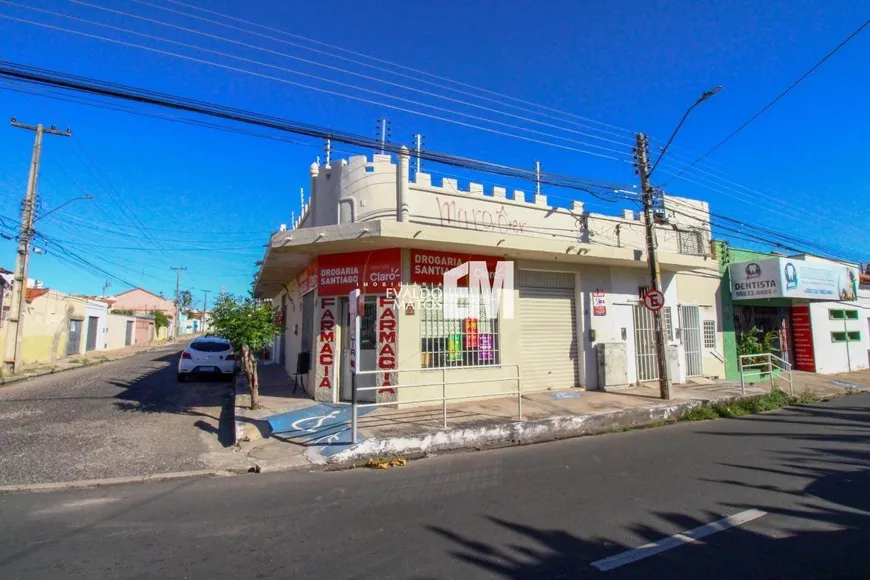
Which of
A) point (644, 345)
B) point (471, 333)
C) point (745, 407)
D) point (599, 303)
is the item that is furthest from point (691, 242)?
point (471, 333)

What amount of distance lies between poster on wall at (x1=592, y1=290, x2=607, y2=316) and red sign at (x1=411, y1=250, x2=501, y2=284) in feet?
13.5

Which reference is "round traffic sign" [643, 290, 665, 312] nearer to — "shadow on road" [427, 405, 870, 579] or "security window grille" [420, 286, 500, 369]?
"security window grille" [420, 286, 500, 369]

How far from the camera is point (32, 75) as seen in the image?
21.6 feet

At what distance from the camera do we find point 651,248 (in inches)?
450

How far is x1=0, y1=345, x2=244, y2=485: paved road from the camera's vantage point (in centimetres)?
655

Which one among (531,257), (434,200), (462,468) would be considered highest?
(434,200)

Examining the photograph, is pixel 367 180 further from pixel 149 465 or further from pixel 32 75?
pixel 149 465

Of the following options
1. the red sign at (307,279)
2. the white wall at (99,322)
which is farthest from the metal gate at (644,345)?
the white wall at (99,322)

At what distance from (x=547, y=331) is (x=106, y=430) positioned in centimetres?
→ 987

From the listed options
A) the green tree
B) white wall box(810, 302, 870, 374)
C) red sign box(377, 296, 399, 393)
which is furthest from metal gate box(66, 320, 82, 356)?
white wall box(810, 302, 870, 374)

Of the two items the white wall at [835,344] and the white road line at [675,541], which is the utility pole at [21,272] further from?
the white wall at [835,344]

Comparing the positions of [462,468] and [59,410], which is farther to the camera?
[59,410]

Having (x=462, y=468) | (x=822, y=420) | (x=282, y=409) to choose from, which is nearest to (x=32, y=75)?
(x=282, y=409)

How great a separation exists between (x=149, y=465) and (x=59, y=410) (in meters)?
5.75
